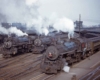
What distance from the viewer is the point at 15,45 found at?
17703 mm

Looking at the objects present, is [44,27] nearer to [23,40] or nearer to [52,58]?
[23,40]

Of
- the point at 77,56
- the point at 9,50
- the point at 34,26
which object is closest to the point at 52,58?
the point at 77,56

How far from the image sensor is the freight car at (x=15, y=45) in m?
17.2

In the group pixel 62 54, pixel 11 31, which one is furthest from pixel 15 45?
pixel 62 54

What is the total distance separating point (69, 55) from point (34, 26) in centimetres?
1222

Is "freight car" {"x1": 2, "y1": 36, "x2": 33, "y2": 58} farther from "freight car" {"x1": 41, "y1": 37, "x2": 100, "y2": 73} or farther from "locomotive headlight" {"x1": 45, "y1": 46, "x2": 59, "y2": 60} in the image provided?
"locomotive headlight" {"x1": 45, "y1": 46, "x2": 59, "y2": 60}

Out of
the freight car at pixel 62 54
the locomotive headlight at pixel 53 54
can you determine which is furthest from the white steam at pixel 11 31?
the locomotive headlight at pixel 53 54

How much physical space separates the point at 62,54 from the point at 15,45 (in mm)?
7870

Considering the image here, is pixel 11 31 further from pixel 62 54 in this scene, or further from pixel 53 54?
pixel 53 54

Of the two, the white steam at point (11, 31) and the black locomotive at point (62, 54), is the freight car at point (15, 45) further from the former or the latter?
the black locomotive at point (62, 54)

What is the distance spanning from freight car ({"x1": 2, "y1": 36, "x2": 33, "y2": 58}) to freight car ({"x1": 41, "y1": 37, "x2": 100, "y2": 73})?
6.85 m

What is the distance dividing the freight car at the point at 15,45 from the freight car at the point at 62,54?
685cm

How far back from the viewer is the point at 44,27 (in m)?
22.0

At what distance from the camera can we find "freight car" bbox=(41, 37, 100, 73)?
35.4 ft
